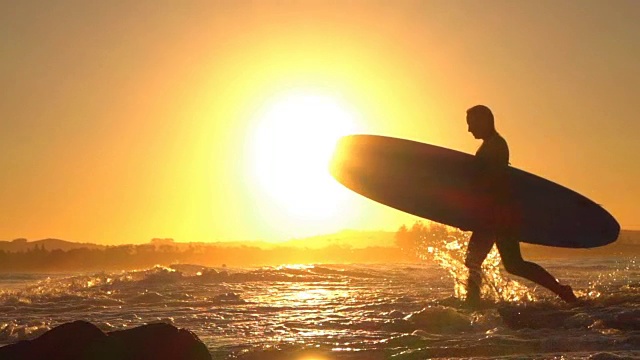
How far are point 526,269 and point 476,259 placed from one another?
507 mm

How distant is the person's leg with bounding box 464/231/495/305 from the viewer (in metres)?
7.73

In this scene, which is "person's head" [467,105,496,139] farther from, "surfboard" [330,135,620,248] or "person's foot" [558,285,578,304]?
"person's foot" [558,285,578,304]

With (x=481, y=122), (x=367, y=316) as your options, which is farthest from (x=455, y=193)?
(x=367, y=316)

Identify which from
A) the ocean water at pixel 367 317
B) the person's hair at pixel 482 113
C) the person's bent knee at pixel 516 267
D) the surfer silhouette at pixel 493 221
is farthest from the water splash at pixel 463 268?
the person's hair at pixel 482 113

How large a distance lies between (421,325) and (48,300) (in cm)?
642

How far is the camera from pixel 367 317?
24.8ft

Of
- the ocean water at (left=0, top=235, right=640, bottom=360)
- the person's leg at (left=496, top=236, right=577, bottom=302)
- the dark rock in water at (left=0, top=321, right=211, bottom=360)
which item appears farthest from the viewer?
the person's leg at (left=496, top=236, right=577, bottom=302)

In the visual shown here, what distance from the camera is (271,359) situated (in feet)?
17.2

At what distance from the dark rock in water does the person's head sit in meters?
4.65

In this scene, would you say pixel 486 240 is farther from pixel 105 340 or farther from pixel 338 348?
pixel 105 340

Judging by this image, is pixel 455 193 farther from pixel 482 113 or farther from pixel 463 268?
pixel 482 113

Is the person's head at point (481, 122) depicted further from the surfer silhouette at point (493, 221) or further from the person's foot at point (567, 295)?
the person's foot at point (567, 295)

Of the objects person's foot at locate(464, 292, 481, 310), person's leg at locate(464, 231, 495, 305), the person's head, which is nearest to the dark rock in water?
person's leg at locate(464, 231, 495, 305)

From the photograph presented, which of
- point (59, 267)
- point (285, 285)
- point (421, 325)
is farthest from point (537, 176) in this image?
point (59, 267)
